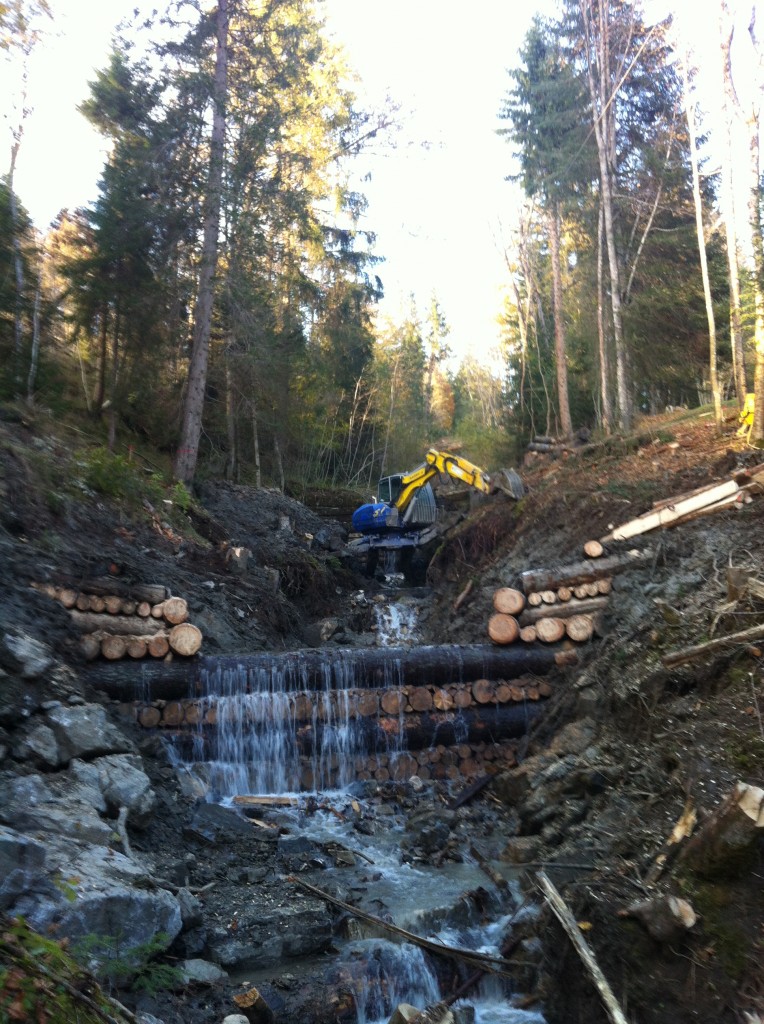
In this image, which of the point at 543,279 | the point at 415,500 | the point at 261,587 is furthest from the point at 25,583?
→ the point at 543,279

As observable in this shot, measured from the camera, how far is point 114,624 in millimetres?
9211

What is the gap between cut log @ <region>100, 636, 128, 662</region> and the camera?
29.5 ft

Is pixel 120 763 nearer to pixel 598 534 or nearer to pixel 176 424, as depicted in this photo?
pixel 598 534

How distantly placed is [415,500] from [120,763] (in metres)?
13.9

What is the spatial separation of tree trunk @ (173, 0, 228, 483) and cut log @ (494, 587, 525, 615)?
839 cm

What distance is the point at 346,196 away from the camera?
26984 mm

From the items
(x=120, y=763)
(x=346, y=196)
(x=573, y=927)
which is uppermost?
(x=346, y=196)

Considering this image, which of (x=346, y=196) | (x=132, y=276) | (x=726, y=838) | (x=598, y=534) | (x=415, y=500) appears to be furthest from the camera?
(x=346, y=196)

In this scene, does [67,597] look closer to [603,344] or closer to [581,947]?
[581,947]

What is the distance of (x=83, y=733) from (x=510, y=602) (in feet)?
18.7

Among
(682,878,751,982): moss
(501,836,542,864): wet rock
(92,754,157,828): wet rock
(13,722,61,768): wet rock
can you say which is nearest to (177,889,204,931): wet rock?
(92,754,157,828): wet rock

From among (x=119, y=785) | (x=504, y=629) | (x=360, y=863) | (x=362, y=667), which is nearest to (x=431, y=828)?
(x=360, y=863)

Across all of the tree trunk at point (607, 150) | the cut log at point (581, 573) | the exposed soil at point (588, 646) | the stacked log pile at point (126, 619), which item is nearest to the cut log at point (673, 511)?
the exposed soil at point (588, 646)

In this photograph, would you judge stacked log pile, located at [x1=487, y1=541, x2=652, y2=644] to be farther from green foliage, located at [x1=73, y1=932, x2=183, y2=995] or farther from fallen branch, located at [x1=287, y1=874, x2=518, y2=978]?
green foliage, located at [x1=73, y1=932, x2=183, y2=995]
